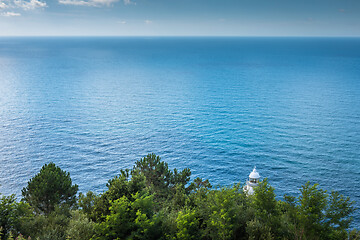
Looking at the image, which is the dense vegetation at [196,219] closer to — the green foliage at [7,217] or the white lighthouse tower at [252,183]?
the green foliage at [7,217]

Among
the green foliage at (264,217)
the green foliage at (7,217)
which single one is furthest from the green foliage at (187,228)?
the green foliage at (7,217)

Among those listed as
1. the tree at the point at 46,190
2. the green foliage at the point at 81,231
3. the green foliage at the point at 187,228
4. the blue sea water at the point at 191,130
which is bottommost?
the blue sea water at the point at 191,130

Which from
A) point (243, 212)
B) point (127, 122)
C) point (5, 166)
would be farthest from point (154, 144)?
point (243, 212)

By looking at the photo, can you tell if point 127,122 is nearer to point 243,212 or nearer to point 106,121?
point 106,121

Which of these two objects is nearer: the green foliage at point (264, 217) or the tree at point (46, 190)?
the green foliage at point (264, 217)

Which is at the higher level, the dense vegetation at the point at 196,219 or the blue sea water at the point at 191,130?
the dense vegetation at the point at 196,219

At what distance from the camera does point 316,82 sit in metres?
126

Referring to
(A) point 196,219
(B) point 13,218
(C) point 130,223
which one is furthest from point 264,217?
(B) point 13,218

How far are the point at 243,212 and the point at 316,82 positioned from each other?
401ft

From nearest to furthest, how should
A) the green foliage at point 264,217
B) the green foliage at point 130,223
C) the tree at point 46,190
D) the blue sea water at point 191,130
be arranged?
the green foliage at point 130,223, the green foliage at point 264,217, the tree at point 46,190, the blue sea water at point 191,130

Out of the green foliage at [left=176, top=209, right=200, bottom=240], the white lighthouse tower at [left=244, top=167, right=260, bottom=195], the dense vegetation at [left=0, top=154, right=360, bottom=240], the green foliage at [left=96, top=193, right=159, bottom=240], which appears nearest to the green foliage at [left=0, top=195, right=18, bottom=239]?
the dense vegetation at [left=0, top=154, right=360, bottom=240]

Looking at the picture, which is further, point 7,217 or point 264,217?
point 7,217

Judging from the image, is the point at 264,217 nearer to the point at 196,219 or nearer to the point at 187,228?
the point at 196,219

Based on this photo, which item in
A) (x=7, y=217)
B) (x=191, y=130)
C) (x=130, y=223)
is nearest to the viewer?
(x=130, y=223)
